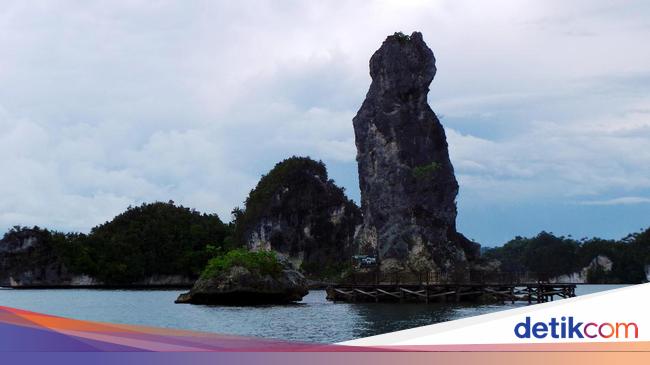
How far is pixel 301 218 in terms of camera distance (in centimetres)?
15638

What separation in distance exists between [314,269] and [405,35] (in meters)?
57.7

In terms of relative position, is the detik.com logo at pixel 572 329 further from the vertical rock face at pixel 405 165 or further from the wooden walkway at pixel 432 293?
the vertical rock face at pixel 405 165

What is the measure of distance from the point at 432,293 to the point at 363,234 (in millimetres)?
22230

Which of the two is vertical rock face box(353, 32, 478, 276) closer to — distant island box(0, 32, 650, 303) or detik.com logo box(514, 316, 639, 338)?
distant island box(0, 32, 650, 303)

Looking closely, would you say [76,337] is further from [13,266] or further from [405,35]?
[13,266]

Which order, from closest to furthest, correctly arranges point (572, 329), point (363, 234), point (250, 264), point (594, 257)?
1. point (572, 329)
2. point (250, 264)
3. point (363, 234)
4. point (594, 257)

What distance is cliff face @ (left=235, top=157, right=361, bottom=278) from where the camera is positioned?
155 metres

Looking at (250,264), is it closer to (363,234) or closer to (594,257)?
(363,234)

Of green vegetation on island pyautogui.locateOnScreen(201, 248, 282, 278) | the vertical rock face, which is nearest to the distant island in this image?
the vertical rock face

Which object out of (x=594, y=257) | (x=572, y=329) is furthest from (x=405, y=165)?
(x=572, y=329)

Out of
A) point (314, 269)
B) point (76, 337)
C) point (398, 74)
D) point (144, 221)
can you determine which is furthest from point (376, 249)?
point (76, 337)

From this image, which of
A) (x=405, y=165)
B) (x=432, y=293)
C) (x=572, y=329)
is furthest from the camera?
(x=405, y=165)

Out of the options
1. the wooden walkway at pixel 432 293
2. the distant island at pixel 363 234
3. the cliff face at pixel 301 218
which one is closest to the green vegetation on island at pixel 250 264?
the wooden walkway at pixel 432 293

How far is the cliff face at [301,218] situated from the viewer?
155m
